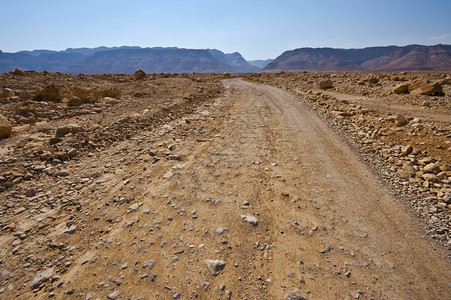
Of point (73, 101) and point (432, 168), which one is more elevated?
point (73, 101)

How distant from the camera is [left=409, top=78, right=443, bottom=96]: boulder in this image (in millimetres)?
12904

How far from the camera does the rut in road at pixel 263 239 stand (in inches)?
Answer: 115

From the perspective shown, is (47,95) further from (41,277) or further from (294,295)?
(294,295)

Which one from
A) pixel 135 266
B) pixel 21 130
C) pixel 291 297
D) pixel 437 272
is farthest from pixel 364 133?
pixel 21 130

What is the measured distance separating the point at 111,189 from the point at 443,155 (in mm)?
9029

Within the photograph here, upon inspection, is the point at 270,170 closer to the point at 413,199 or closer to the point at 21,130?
the point at 413,199

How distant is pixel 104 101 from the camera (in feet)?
43.0

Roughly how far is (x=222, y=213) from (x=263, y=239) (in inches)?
37.9

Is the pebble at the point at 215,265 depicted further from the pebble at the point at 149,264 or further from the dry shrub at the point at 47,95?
the dry shrub at the point at 47,95

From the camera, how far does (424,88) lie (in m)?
13.4

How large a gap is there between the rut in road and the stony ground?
21 mm

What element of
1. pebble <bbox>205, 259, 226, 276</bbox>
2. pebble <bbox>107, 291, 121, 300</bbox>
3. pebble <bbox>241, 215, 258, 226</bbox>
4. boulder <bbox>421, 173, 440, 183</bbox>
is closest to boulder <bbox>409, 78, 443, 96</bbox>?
boulder <bbox>421, 173, 440, 183</bbox>

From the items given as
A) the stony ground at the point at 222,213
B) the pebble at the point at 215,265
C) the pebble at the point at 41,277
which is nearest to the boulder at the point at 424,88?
the stony ground at the point at 222,213

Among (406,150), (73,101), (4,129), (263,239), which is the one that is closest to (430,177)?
(406,150)
